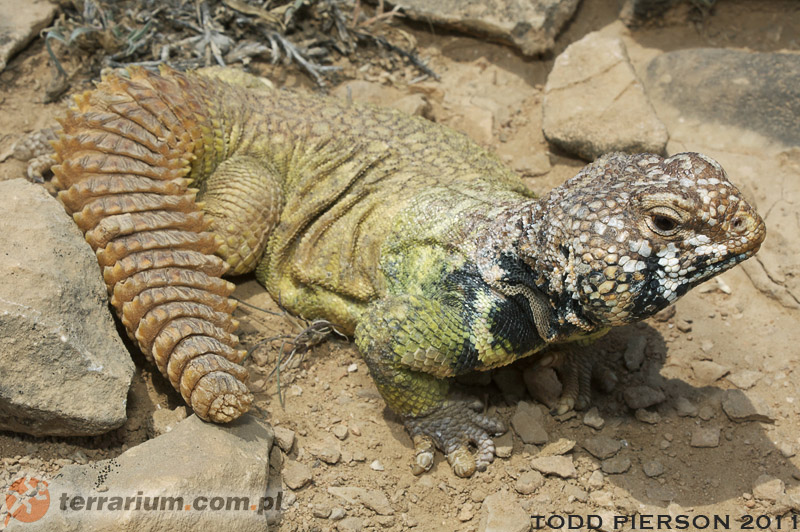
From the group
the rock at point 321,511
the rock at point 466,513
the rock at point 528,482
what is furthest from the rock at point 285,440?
the rock at point 528,482

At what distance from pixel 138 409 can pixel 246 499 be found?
102cm

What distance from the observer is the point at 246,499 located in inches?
148

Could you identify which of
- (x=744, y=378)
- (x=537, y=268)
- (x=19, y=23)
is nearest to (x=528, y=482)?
(x=537, y=268)

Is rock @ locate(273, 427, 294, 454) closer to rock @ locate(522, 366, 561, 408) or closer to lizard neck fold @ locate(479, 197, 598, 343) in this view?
lizard neck fold @ locate(479, 197, 598, 343)

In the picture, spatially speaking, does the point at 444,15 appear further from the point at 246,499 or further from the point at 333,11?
the point at 246,499

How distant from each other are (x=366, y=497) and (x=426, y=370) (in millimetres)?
800

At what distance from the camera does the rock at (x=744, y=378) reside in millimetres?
4961

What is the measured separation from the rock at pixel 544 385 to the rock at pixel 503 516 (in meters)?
0.88

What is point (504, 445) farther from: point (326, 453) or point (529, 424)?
point (326, 453)

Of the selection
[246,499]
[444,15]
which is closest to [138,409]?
[246,499]

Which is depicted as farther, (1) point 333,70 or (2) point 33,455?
(1) point 333,70

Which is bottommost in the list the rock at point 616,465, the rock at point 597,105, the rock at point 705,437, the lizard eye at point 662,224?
the rock at point 616,465

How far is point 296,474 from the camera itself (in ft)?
13.9

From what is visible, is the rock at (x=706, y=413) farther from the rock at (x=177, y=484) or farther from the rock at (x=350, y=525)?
the rock at (x=177, y=484)
